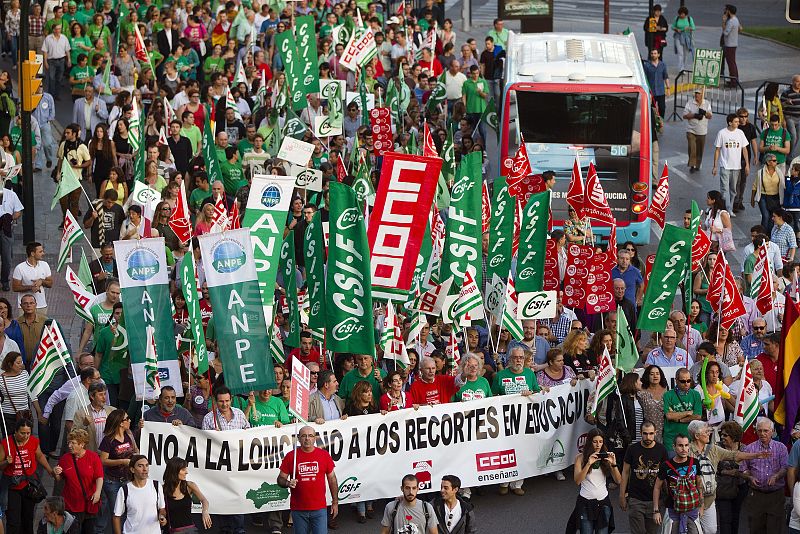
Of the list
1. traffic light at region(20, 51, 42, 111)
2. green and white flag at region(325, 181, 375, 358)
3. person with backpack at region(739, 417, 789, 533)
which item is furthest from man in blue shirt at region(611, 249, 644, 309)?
traffic light at region(20, 51, 42, 111)

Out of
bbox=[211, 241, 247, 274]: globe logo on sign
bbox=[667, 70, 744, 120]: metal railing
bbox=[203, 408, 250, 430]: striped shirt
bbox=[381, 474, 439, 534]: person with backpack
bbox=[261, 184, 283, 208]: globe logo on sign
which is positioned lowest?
bbox=[667, 70, 744, 120]: metal railing

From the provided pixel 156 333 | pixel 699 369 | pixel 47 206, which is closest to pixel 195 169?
pixel 47 206

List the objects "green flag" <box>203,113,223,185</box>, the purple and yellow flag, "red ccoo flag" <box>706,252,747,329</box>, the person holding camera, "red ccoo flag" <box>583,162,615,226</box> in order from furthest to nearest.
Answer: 1. the person holding camera
2. "green flag" <box>203,113,223,185</box>
3. "red ccoo flag" <box>583,162,615,226</box>
4. "red ccoo flag" <box>706,252,747,329</box>
5. the purple and yellow flag

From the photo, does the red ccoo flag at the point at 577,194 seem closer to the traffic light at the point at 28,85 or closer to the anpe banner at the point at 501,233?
Result: the anpe banner at the point at 501,233

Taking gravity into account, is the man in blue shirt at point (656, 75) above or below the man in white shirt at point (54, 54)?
below

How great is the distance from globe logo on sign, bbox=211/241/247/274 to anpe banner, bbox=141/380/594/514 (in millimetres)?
1471

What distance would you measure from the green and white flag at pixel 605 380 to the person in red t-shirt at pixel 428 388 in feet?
4.78

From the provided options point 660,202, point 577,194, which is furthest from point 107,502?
point 660,202

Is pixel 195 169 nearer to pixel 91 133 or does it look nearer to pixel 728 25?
pixel 91 133

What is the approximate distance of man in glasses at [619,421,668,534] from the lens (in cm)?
1530

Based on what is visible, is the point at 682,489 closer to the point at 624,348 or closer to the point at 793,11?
the point at 624,348

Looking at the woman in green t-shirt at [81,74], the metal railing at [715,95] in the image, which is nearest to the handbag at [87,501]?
the woman in green t-shirt at [81,74]

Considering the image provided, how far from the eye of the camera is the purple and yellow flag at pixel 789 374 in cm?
1625

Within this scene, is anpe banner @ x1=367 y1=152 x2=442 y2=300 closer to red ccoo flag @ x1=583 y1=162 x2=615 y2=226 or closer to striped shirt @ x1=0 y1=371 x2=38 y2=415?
striped shirt @ x1=0 y1=371 x2=38 y2=415
